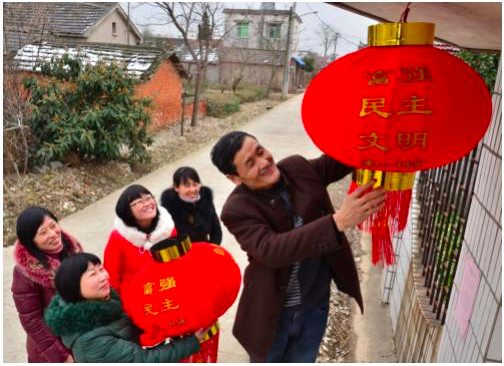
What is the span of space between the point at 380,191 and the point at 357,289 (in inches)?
32.3

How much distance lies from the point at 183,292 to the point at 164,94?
1102 centimetres

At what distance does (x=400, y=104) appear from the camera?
1.15 meters

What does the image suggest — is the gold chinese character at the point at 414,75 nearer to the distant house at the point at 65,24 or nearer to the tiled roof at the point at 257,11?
the distant house at the point at 65,24

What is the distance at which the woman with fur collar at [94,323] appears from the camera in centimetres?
173

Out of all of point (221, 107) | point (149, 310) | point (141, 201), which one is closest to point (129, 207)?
point (141, 201)

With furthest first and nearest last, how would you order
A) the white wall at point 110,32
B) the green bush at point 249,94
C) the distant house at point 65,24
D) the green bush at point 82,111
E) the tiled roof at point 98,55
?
1. the green bush at point 249,94
2. the white wall at point 110,32
3. the tiled roof at point 98,55
4. the distant house at point 65,24
5. the green bush at point 82,111

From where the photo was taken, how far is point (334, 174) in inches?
74.1

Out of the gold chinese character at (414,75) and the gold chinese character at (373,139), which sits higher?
the gold chinese character at (414,75)

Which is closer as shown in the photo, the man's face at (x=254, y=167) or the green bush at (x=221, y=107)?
the man's face at (x=254, y=167)

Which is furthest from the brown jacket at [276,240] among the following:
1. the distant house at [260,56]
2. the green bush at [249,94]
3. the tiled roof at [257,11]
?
the tiled roof at [257,11]

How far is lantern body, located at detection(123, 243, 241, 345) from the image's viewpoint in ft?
5.40

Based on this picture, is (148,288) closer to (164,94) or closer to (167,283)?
(167,283)

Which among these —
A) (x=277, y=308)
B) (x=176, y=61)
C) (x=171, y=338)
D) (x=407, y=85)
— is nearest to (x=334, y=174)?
(x=277, y=308)

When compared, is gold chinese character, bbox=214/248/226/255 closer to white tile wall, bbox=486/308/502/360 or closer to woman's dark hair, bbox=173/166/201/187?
white tile wall, bbox=486/308/502/360
